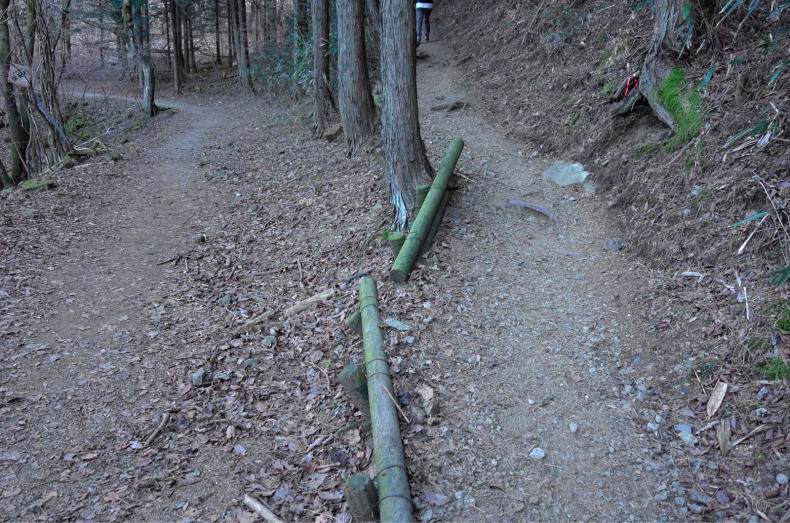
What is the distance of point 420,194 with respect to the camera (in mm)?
6883

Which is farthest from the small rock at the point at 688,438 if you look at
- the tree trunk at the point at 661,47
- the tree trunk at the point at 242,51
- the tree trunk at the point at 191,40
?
the tree trunk at the point at 191,40

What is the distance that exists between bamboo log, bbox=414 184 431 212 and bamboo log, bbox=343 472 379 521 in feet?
13.4

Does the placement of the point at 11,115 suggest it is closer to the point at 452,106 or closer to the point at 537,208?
the point at 452,106

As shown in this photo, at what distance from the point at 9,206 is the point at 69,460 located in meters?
7.21

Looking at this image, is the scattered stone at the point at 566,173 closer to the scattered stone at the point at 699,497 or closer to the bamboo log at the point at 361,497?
the scattered stone at the point at 699,497

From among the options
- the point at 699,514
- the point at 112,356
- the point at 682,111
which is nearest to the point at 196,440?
the point at 112,356

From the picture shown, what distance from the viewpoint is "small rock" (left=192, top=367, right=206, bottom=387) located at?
541 centimetres

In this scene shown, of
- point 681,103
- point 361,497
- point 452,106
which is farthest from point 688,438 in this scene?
point 452,106

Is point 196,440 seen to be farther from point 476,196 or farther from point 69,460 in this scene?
point 476,196

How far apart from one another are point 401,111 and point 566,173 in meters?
2.83

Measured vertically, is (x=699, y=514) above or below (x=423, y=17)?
below

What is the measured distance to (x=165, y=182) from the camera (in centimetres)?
1167

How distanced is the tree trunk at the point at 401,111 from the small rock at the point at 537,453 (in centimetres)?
363

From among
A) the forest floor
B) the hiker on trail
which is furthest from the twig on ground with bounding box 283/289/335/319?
the hiker on trail
